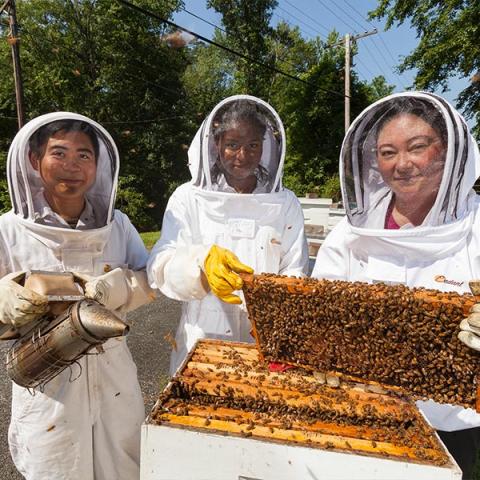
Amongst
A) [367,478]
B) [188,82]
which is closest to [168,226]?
[367,478]

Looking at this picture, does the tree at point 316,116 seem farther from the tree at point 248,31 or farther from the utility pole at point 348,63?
the utility pole at point 348,63

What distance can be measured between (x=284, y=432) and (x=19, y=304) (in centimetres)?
114

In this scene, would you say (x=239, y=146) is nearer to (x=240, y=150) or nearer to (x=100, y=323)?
(x=240, y=150)

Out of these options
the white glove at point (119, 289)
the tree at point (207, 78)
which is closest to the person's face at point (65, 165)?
the white glove at point (119, 289)

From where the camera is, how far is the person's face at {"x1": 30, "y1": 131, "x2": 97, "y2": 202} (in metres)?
1.90

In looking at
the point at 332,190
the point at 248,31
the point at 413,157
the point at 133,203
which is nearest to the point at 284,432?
the point at 413,157

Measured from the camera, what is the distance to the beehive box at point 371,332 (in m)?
1.36

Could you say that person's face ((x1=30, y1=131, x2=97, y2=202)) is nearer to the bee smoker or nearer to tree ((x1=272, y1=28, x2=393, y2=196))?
the bee smoker

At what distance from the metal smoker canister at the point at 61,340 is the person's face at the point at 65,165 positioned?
2.32 ft

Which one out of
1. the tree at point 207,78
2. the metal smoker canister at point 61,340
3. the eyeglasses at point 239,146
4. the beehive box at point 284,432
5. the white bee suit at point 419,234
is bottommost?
the beehive box at point 284,432

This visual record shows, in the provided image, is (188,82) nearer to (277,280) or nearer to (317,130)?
(317,130)

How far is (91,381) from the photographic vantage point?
1.89 metres

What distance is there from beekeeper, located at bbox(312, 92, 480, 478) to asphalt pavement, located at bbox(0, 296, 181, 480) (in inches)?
51.2

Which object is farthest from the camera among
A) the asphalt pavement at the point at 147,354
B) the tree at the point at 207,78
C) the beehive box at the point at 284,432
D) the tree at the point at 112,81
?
the tree at the point at 207,78
